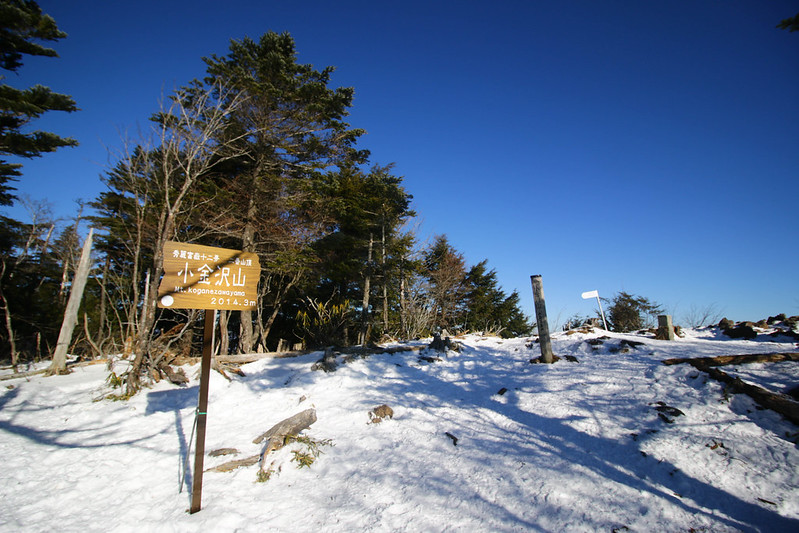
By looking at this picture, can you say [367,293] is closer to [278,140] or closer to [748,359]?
[278,140]

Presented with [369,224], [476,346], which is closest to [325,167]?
[369,224]

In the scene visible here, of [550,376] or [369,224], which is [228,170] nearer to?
[369,224]

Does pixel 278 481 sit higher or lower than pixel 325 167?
lower

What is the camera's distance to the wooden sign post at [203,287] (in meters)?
3.19

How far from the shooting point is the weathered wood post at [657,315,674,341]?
362 inches

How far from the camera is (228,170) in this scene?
14414 mm

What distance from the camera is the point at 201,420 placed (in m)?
3.27

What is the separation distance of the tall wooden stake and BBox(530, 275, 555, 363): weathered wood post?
24.4 feet

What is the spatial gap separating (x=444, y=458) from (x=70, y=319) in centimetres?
1220

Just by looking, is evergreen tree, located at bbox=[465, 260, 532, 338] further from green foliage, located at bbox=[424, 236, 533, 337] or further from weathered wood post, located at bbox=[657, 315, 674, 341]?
weathered wood post, located at bbox=[657, 315, 674, 341]

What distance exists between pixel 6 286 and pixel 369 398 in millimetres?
15954

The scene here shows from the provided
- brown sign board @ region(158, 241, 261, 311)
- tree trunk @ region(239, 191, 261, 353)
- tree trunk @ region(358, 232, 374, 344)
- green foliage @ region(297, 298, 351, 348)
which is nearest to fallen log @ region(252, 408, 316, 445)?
brown sign board @ region(158, 241, 261, 311)

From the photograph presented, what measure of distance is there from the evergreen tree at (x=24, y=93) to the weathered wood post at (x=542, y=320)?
1484 centimetres

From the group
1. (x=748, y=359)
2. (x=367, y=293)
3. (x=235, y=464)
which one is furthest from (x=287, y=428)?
(x=367, y=293)
